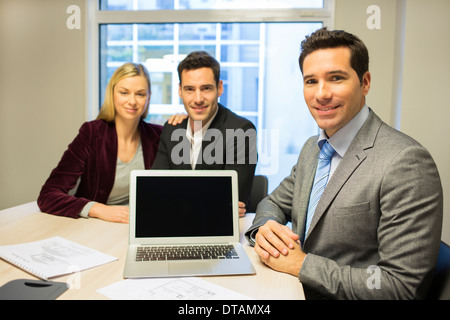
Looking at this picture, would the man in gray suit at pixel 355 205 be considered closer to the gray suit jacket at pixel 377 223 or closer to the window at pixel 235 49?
the gray suit jacket at pixel 377 223

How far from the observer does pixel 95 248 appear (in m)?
1.30

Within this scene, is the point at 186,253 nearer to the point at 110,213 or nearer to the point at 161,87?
the point at 110,213

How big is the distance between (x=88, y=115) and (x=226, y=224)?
2.36 meters

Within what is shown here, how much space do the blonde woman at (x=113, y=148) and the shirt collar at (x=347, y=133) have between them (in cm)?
122

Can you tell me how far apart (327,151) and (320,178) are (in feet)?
0.33

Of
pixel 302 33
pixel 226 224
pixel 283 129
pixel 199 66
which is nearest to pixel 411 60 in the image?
pixel 302 33

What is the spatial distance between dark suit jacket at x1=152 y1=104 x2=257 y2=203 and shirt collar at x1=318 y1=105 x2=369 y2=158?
2.26ft

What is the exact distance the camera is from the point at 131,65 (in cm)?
214

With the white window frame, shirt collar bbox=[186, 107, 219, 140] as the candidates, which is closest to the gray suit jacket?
shirt collar bbox=[186, 107, 219, 140]

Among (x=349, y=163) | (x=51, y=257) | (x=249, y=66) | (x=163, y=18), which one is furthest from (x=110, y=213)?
(x=163, y=18)

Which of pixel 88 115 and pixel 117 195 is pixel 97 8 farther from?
pixel 117 195

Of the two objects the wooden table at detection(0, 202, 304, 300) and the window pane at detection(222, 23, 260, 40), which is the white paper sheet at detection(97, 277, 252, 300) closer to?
the wooden table at detection(0, 202, 304, 300)

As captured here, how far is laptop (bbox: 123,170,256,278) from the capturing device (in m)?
1.20

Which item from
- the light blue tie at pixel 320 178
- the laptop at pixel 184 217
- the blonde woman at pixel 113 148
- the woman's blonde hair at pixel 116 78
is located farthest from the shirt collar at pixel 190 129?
the light blue tie at pixel 320 178
